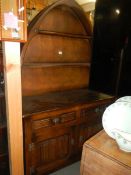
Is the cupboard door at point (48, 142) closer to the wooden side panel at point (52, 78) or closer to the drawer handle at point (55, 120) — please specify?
the drawer handle at point (55, 120)

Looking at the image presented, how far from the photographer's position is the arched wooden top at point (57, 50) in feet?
5.50

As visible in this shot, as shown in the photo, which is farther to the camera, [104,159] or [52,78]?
[52,78]

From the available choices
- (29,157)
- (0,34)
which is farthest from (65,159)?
(0,34)

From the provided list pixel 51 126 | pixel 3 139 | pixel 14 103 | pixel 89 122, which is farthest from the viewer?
pixel 89 122

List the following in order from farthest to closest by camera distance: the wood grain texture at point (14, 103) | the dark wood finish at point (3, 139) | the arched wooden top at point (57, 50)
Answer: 1. the arched wooden top at point (57, 50)
2. the dark wood finish at point (3, 139)
3. the wood grain texture at point (14, 103)

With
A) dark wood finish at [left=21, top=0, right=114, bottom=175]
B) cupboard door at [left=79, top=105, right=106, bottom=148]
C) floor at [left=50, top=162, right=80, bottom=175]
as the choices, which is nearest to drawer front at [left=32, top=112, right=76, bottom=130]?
dark wood finish at [left=21, top=0, right=114, bottom=175]

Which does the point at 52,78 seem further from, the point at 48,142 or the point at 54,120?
the point at 48,142

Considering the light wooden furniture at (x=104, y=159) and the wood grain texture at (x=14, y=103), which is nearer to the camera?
the light wooden furniture at (x=104, y=159)

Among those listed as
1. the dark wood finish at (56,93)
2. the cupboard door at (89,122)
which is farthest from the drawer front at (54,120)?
the cupboard door at (89,122)

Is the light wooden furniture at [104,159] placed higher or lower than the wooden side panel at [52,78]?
lower

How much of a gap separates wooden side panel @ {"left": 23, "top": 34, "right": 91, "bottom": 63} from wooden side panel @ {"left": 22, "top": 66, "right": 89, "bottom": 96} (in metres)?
0.10

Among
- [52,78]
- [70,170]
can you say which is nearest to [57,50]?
[52,78]

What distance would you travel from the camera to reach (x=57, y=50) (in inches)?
74.0

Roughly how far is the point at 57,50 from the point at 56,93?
50 cm
